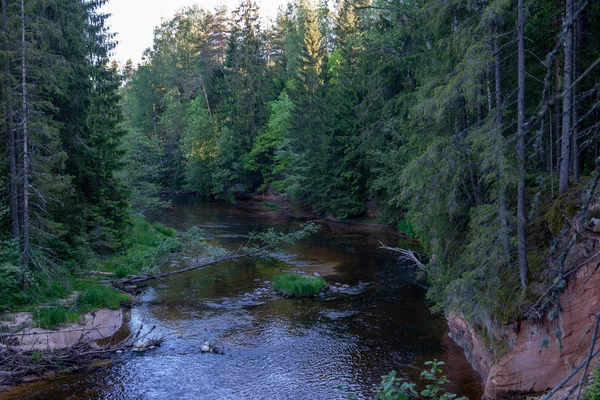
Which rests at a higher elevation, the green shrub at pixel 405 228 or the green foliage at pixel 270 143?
the green foliage at pixel 270 143

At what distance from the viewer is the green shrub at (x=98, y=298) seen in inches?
606

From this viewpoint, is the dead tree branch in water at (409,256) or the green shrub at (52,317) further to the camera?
the dead tree branch in water at (409,256)

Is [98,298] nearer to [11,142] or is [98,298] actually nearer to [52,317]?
[52,317]

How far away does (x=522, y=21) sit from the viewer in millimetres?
9930

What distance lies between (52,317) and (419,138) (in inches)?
468

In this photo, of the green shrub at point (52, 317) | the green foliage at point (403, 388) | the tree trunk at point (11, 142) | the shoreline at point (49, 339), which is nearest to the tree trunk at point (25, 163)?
the tree trunk at point (11, 142)

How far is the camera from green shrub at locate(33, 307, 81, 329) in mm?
13281

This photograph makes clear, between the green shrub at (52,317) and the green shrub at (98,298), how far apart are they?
83cm

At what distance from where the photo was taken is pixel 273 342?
43.9ft

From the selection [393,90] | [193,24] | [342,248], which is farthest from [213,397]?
[193,24]

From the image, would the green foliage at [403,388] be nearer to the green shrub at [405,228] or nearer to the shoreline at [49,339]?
the shoreline at [49,339]

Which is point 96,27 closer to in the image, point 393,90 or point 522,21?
point 393,90

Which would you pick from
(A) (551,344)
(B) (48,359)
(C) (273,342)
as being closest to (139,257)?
(B) (48,359)

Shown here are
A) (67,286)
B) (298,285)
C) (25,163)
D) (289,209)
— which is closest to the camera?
(25,163)
